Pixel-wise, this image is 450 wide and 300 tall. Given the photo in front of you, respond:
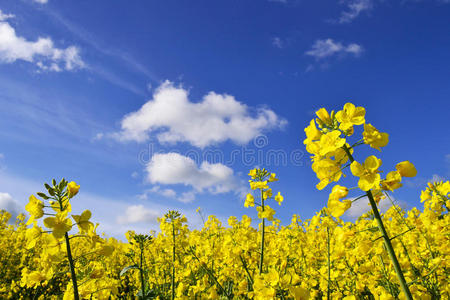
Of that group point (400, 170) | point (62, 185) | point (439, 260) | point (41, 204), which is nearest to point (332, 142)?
point (400, 170)

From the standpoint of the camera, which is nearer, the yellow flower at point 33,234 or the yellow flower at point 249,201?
the yellow flower at point 33,234

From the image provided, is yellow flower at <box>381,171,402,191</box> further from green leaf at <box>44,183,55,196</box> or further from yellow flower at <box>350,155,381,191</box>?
green leaf at <box>44,183,55,196</box>

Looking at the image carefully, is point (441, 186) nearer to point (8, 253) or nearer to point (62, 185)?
point (62, 185)

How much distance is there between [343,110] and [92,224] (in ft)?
6.99

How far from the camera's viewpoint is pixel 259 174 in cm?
399

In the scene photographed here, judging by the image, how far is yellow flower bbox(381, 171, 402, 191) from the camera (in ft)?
5.56

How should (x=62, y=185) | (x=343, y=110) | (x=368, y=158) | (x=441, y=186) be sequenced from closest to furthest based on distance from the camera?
(x=368, y=158)
(x=343, y=110)
(x=62, y=185)
(x=441, y=186)

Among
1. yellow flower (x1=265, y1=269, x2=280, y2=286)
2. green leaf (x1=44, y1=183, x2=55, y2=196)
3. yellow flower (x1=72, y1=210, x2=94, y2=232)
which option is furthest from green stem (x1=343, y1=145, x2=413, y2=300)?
green leaf (x1=44, y1=183, x2=55, y2=196)

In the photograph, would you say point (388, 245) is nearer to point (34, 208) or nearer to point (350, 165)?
point (350, 165)

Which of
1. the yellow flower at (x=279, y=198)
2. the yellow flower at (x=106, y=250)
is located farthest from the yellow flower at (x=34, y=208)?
the yellow flower at (x=279, y=198)

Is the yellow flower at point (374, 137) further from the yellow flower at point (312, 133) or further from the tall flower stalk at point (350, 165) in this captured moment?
the yellow flower at point (312, 133)

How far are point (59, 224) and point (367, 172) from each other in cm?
225

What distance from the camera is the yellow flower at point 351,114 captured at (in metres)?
1.84

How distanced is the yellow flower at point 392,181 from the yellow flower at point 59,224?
227 cm
